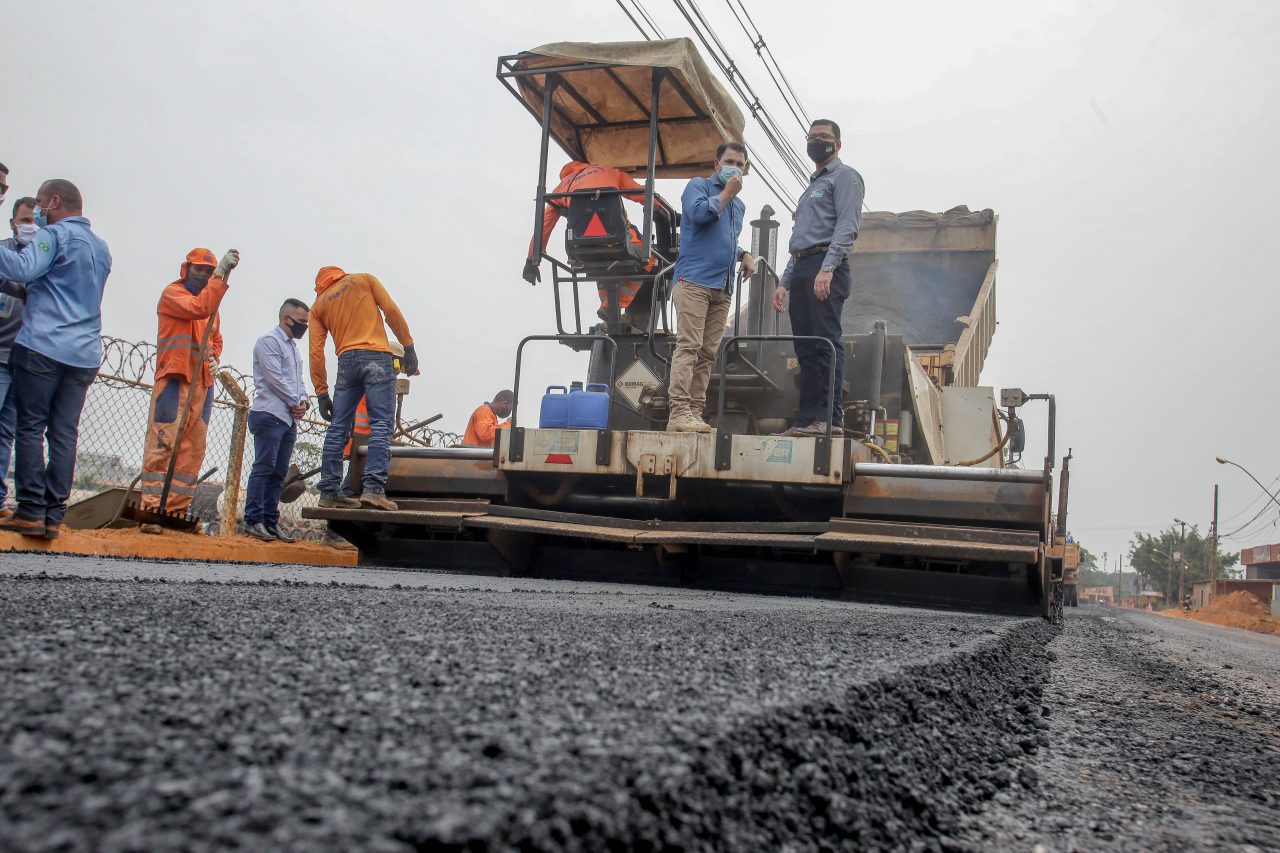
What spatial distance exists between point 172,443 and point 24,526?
123 cm

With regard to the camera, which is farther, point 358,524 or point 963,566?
point 358,524

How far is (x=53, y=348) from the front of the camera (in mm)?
4129

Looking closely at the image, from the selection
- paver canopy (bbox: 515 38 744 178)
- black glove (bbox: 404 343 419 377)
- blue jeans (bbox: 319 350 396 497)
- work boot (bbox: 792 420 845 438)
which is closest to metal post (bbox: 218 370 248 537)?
blue jeans (bbox: 319 350 396 497)

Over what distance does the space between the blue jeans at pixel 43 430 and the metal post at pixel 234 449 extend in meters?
2.03

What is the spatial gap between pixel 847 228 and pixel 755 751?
4.33 meters

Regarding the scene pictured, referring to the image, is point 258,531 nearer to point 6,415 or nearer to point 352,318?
point 352,318

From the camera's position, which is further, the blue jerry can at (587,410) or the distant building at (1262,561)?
the distant building at (1262,561)

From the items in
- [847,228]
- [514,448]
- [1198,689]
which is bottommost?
[1198,689]

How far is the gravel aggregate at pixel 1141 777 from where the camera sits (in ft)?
4.31

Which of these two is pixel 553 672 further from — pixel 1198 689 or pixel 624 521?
pixel 624 521

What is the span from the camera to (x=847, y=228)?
197 inches

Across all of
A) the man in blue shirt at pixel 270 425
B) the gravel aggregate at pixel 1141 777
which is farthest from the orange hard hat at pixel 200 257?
the gravel aggregate at pixel 1141 777

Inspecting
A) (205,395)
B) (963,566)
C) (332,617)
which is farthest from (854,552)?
(205,395)

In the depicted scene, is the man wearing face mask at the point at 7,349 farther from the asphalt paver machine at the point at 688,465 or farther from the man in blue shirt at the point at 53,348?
the asphalt paver machine at the point at 688,465
